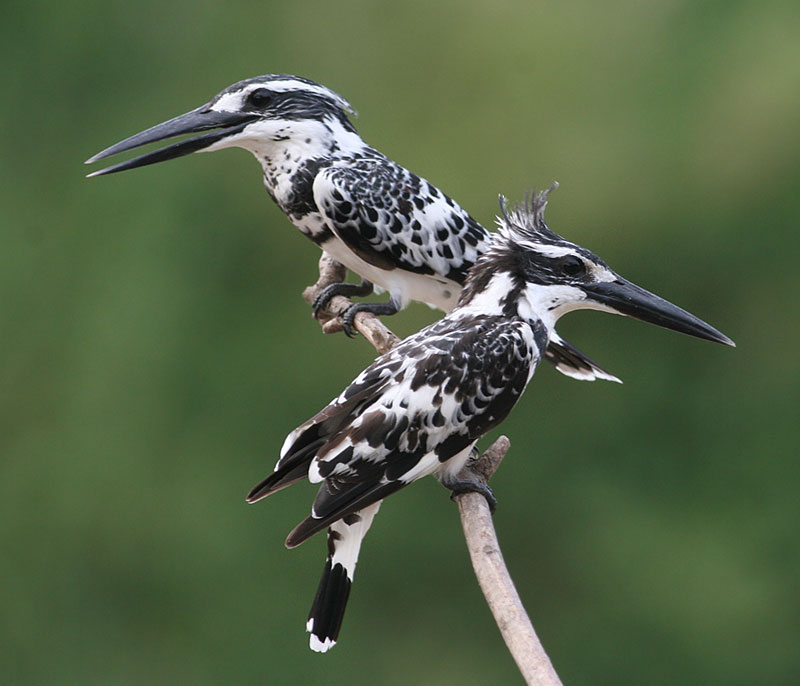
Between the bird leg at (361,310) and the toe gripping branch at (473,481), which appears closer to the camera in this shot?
the toe gripping branch at (473,481)

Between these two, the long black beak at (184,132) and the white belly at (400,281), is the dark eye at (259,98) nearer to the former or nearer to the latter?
the long black beak at (184,132)

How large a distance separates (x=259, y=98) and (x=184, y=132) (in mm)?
157

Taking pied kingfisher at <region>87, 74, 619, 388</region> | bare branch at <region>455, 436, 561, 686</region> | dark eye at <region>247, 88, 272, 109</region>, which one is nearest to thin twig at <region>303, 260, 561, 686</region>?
bare branch at <region>455, 436, 561, 686</region>

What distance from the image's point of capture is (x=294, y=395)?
3.75m

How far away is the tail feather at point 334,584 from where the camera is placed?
1523 mm

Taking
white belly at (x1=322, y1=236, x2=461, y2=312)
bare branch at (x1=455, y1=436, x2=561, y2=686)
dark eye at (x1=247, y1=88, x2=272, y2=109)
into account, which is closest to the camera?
bare branch at (x1=455, y1=436, x2=561, y2=686)

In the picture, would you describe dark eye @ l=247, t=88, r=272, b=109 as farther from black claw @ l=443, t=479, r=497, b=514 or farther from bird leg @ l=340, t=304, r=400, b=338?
black claw @ l=443, t=479, r=497, b=514

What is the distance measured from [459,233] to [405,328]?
1.36m

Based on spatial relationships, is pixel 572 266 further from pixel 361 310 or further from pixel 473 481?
pixel 361 310

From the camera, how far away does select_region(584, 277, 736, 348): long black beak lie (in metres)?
1.54

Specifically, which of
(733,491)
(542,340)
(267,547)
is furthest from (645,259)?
(542,340)

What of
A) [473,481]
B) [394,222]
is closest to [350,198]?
[394,222]

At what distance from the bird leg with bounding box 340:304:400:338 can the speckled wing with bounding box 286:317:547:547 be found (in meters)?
0.39

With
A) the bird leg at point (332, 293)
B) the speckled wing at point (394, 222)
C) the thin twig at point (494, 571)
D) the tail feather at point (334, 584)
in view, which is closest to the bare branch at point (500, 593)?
the thin twig at point (494, 571)
